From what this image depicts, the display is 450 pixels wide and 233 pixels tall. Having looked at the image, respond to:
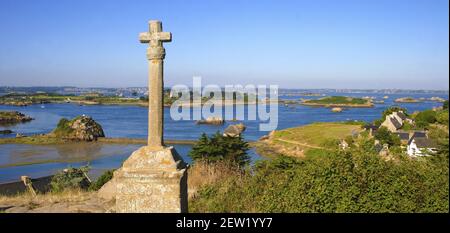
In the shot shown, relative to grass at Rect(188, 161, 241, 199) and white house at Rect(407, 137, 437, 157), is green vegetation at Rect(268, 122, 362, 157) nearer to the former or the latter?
white house at Rect(407, 137, 437, 157)

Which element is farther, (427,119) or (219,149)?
(427,119)

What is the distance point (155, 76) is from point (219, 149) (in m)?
13.0

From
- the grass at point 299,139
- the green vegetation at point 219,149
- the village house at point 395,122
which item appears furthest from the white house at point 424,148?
the village house at point 395,122

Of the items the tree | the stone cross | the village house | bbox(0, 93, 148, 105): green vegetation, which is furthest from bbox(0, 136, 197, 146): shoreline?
bbox(0, 93, 148, 105): green vegetation

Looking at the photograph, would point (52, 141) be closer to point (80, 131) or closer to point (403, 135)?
point (80, 131)

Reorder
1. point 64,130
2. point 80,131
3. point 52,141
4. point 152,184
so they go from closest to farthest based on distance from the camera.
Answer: point 152,184
point 52,141
point 64,130
point 80,131

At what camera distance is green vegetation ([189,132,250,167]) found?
59.0ft

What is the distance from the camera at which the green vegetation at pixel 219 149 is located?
17969mm

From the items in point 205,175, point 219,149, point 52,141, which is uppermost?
point 205,175

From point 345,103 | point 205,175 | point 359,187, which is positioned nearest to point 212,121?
point 205,175

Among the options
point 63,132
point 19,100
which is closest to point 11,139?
point 63,132

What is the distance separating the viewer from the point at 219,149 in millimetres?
18484
